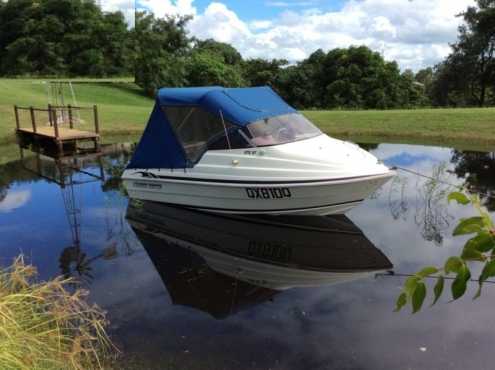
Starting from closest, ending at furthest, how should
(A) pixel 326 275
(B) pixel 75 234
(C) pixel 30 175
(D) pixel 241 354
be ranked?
(D) pixel 241 354 < (A) pixel 326 275 < (B) pixel 75 234 < (C) pixel 30 175

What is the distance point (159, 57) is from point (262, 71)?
1601 centimetres

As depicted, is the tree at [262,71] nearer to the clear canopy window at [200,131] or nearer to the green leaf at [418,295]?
the clear canopy window at [200,131]

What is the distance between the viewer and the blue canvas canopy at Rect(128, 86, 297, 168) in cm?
890

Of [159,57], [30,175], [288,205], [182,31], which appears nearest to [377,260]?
[288,205]

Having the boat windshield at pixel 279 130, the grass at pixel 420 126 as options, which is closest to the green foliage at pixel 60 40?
the grass at pixel 420 126

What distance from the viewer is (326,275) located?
6.90 m

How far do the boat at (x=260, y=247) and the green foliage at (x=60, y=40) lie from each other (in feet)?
161

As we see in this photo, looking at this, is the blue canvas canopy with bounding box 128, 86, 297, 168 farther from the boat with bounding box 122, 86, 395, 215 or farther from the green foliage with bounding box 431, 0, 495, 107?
the green foliage with bounding box 431, 0, 495, 107

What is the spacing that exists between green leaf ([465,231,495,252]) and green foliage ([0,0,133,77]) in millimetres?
56608

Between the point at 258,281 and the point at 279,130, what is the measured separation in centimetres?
324

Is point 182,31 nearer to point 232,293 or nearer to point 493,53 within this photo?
point 493,53

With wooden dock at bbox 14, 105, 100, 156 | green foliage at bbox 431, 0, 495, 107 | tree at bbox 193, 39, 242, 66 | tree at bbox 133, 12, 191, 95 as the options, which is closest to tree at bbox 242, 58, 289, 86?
tree at bbox 193, 39, 242, 66

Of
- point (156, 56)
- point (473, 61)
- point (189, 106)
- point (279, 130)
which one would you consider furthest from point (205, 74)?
point (279, 130)

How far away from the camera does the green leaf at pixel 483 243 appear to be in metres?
1.46
